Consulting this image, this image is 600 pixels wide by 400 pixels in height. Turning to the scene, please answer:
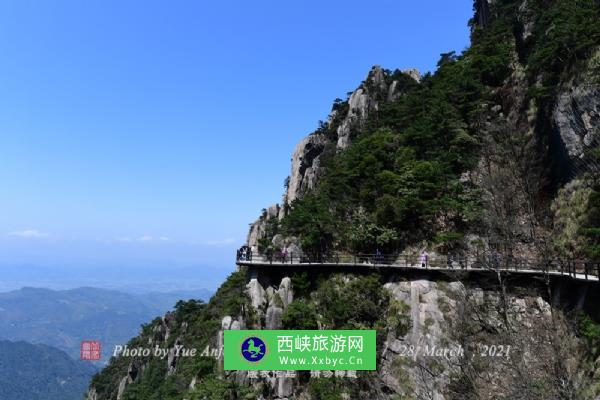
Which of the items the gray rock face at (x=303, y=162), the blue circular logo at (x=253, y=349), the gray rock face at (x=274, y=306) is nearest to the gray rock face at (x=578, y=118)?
the gray rock face at (x=274, y=306)

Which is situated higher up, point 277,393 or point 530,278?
point 530,278

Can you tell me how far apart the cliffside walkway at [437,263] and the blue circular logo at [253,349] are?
681 centimetres

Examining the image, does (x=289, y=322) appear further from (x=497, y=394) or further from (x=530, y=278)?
(x=530, y=278)

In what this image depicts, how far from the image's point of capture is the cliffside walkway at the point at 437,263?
63.0 feet

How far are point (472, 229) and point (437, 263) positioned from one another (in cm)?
387

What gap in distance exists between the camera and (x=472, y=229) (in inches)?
1008

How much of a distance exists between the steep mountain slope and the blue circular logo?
3.38m

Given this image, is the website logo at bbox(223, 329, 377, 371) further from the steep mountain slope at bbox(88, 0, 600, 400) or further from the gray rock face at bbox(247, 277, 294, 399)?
the gray rock face at bbox(247, 277, 294, 399)

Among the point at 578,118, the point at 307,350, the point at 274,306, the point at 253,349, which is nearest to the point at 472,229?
the point at 578,118

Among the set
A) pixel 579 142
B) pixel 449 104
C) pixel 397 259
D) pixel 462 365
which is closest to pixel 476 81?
pixel 449 104

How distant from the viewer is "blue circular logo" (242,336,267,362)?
805 inches

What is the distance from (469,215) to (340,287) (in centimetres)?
951

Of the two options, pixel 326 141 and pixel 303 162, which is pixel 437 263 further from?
pixel 326 141

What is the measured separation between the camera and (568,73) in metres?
24.7
